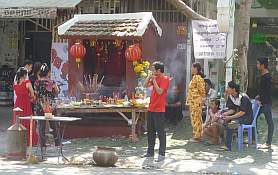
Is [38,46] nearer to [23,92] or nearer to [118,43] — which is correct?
[118,43]

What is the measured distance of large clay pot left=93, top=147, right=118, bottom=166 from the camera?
31.4ft

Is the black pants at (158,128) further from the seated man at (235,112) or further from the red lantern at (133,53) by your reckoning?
the red lantern at (133,53)

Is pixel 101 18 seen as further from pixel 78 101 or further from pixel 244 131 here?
pixel 244 131

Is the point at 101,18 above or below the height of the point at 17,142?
above

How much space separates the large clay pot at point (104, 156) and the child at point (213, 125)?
277 cm

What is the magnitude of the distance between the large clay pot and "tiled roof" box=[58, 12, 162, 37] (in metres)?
3.88

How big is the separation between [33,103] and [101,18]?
12.2ft

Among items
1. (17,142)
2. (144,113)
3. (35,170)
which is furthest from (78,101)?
(35,170)

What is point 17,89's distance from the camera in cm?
1094

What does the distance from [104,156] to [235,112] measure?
10.3 ft

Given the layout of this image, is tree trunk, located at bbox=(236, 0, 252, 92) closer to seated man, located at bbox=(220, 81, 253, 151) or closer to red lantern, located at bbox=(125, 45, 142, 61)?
seated man, located at bbox=(220, 81, 253, 151)

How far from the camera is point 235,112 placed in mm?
11156

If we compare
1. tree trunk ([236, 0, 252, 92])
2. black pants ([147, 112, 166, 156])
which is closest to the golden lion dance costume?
tree trunk ([236, 0, 252, 92])

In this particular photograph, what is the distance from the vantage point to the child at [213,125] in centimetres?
1142
